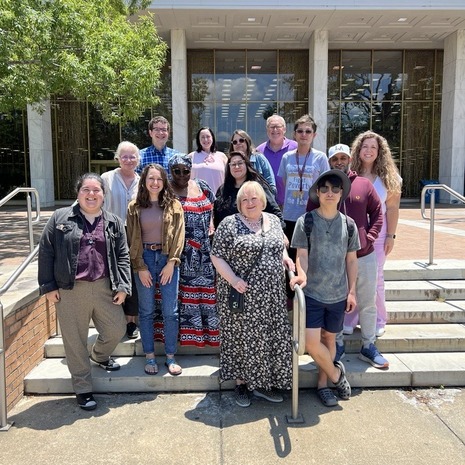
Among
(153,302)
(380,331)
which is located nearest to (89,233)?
(153,302)

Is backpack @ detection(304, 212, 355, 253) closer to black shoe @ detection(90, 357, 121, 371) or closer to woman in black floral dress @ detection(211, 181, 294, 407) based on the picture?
woman in black floral dress @ detection(211, 181, 294, 407)

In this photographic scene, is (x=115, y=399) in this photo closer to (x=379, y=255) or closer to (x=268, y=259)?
(x=268, y=259)


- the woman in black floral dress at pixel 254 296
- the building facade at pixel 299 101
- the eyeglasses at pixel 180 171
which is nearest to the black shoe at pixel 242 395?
the woman in black floral dress at pixel 254 296

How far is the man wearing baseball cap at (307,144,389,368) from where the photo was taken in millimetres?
3848

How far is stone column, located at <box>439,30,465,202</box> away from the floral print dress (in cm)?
1715

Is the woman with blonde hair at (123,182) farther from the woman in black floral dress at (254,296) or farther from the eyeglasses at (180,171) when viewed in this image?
the woman in black floral dress at (254,296)

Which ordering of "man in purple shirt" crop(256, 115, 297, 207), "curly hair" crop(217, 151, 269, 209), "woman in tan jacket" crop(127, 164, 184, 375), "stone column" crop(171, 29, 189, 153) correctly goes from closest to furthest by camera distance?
"woman in tan jacket" crop(127, 164, 184, 375) < "curly hair" crop(217, 151, 269, 209) < "man in purple shirt" crop(256, 115, 297, 207) < "stone column" crop(171, 29, 189, 153)

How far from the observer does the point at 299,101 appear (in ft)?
63.6

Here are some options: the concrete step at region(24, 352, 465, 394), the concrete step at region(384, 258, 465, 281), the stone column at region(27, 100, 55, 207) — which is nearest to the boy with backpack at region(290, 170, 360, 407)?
the concrete step at region(24, 352, 465, 394)

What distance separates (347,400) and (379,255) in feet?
4.61

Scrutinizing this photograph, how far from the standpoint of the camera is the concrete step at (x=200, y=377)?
12.7ft

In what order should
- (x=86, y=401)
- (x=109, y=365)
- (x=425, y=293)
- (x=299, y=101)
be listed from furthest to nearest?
1. (x=299, y=101)
2. (x=425, y=293)
3. (x=109, y=365)
4. (x=86, y=401)

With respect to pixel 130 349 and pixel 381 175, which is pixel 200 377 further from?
pixel 381 175

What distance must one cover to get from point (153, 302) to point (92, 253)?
737mm
